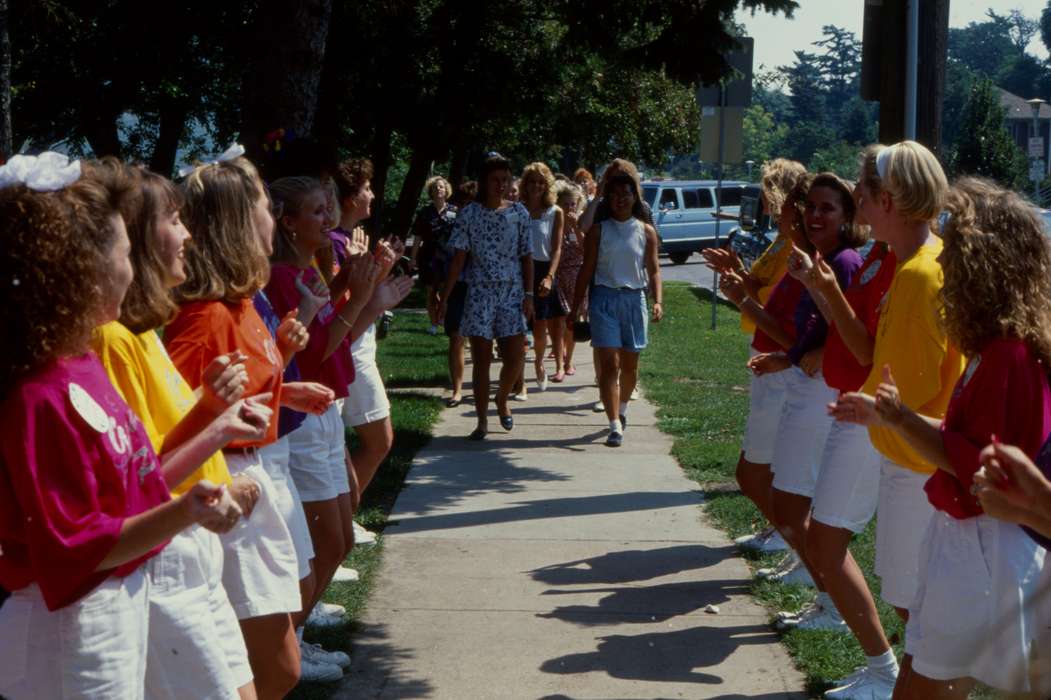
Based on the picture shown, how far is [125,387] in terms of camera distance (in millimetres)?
3055

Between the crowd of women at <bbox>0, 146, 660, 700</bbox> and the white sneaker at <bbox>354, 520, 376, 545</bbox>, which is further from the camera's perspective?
the white sneaker at <bbox>354, 520, 376, 545</bbox>

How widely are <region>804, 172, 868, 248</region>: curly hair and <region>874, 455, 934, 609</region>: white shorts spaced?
1.54 metres

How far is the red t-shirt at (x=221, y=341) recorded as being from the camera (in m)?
3.59

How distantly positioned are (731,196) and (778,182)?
130 feet

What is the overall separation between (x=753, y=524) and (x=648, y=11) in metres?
4.01

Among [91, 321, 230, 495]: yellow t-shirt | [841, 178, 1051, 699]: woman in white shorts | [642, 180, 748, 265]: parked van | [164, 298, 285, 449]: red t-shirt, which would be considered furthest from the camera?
[642, 180, 748, 265]: parked van

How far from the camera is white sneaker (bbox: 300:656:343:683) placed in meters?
5.12

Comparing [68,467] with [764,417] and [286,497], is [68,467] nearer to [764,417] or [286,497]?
[286,497]

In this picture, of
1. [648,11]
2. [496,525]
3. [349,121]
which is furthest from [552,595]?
[349,121]

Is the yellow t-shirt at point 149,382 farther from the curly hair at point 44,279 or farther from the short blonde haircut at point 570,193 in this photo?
the short blonde haircut at point 570,193

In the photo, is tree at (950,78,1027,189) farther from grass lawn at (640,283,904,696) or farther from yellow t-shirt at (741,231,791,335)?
yellow t-shirt at (741,231,791,335)

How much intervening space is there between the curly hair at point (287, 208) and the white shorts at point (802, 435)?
220 cm

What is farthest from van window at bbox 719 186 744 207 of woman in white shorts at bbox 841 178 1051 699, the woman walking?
woman in white shorts at bbox 841 178 1051 699

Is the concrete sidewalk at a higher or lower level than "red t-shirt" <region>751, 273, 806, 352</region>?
lower
